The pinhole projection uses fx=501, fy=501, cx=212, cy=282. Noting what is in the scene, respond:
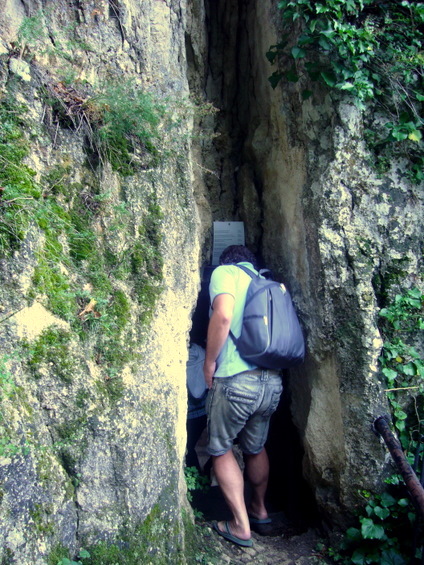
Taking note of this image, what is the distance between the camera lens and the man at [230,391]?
3443mm

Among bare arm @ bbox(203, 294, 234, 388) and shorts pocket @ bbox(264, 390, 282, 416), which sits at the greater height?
bare arm @ bbox(203, 294, 234, 388)

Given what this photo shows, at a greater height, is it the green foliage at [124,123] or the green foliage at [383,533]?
the green foliage at [124,123]

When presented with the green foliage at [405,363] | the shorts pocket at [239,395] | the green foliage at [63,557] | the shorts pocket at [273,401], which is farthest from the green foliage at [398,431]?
the green foliage at [63,557]

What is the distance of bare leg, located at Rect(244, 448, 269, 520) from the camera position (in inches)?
149

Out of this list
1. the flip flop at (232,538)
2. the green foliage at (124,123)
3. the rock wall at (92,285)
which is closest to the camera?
the rock wall at (92,285)

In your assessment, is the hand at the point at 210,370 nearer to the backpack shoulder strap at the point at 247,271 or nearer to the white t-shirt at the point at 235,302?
the white t-shirt at the point at 235,302

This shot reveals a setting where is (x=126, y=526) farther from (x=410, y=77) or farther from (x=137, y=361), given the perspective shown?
(x=410, y=77)

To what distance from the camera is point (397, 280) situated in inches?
144

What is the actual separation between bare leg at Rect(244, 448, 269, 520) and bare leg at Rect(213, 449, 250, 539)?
0.86ft

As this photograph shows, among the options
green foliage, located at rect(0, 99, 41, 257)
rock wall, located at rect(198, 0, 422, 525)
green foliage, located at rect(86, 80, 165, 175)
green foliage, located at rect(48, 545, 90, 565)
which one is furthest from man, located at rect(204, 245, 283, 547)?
green foliage, located at rect(0, 99, 41, 257)

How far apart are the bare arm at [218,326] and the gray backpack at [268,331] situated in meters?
0.13

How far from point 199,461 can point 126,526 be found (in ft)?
5.43

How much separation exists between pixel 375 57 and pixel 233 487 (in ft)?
10.8

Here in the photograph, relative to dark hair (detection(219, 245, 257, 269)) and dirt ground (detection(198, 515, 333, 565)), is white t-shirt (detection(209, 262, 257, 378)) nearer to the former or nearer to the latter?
dark hair (detection(219, 245, 257, 269))
